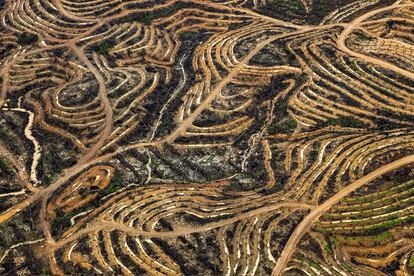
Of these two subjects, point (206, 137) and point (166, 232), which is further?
point (206, 137)

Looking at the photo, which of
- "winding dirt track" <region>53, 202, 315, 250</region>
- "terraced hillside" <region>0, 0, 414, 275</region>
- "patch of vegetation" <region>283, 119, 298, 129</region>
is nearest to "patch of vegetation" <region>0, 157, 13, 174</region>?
"terraced hillside" <region>0, 0, 414, 275</region>

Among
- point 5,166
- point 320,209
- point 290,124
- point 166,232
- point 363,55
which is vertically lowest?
point 5,166

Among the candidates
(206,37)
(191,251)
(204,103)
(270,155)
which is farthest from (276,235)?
(206,37)

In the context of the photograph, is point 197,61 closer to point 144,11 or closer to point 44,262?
point 144,11

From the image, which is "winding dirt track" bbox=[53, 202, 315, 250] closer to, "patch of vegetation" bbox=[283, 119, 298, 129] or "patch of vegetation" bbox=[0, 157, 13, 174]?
"patch of vegetation" bbox=[0, 157, 13, 174]

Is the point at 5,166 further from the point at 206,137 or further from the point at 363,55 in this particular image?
the point at 363,55

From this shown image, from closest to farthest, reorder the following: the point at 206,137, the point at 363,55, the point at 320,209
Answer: the point at 320,209
the point at 206,137
the point at 363,55

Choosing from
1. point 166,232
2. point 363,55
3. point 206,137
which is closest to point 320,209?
point 166,232
